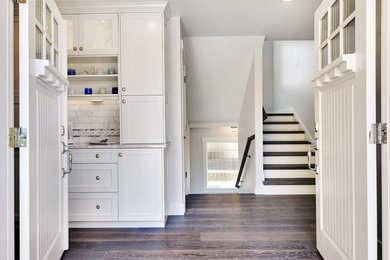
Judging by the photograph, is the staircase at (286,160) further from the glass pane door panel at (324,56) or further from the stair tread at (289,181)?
the glass pane door panel at (324,56)

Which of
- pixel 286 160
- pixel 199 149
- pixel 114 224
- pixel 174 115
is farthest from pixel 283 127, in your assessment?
pixel 114 224

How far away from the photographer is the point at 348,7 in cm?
167

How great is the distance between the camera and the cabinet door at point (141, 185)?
9.50 feet

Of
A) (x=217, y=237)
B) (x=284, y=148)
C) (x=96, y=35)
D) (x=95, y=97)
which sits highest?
(x=96, y=35)

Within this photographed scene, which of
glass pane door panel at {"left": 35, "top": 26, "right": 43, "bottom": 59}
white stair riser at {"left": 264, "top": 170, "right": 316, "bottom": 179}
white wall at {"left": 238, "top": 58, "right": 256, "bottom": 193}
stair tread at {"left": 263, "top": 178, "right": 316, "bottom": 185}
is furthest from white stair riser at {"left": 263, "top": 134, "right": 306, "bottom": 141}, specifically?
glass pane door panel at {"left": 35, "top": 26, "right": 43, "bottom": 59}

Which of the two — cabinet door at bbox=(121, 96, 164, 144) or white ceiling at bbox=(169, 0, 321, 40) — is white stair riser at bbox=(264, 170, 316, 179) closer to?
white ceiling at bbox=(169, 0, 321, 40)

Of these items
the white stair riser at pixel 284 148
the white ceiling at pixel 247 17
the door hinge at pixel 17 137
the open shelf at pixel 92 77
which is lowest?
the white stair riser at pixel 284 148

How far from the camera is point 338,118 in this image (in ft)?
5.98

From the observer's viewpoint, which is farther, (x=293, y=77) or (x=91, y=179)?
(x=293, y=77)

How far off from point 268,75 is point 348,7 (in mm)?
4590

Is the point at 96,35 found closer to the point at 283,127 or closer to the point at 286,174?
the point at 286,174

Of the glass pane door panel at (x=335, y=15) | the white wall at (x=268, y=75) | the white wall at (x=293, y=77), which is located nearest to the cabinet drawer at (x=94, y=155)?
the glass pane door panel at (x=335, y=15)
